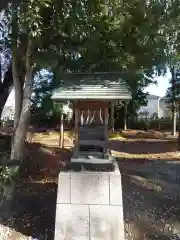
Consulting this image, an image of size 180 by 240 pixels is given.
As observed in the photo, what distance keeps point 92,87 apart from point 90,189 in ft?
6.10

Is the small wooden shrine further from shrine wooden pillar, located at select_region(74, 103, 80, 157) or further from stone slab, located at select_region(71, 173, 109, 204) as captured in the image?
stone slab, located at select_region(71, 173, 109, 204)

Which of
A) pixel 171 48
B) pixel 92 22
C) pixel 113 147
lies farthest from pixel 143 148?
pixel 92 22

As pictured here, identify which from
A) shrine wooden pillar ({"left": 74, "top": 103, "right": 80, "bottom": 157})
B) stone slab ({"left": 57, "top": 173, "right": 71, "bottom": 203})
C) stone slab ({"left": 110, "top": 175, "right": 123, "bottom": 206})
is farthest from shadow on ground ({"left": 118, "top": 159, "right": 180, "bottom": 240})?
shrine wooden pillar ({"left": 74, "top": 103, "right": 80, "bottom": 157})

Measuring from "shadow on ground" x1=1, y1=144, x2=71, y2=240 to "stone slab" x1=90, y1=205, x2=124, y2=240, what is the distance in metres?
1.06

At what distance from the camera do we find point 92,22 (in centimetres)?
703

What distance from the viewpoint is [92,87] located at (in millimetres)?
5992

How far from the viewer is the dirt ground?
6.55 m

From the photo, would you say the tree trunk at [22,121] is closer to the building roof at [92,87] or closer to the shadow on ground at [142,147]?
the building roof at [92,87]

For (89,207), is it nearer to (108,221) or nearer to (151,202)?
(108,221)

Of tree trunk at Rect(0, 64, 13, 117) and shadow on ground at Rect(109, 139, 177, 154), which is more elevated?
tree trunk at Rect(0, 64, 13, 117)

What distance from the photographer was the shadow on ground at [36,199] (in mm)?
6555

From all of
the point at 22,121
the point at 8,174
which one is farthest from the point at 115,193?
the point at 22,121

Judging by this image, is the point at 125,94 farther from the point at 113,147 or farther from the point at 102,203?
the point at 113,147

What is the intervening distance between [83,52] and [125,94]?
1971mm
